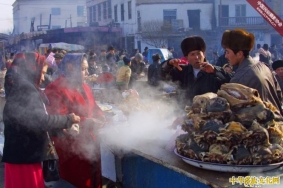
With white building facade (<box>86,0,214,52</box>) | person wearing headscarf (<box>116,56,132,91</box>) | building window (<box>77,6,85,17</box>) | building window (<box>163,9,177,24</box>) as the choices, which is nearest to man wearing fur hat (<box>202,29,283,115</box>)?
person wearing headscarf (<box>116,56,132,91</box>)

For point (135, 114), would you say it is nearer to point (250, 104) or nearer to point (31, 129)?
point (31, 129)

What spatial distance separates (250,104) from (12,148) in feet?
5.31

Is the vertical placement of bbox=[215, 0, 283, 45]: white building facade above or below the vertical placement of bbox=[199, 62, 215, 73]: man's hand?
above

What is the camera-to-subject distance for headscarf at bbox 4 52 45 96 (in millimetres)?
2533

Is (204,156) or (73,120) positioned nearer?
(204,156)

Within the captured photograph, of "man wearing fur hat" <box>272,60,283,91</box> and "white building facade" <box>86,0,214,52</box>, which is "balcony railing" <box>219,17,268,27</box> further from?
"man wearing fur hat" <box>272,60,283,91</box>

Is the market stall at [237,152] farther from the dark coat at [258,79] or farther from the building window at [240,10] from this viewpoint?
the building window at [240,10]

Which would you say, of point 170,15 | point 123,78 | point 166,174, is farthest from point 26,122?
point 170,15

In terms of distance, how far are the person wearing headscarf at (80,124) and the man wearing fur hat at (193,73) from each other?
0.82 meters

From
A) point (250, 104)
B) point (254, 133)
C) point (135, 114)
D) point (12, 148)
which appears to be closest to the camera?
point (254, 133)

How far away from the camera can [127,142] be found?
2736mm

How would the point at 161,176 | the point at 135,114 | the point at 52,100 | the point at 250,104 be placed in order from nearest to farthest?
the point at 250,104 < the point at 161,176 < the point at 52,100 < the point at 135,114

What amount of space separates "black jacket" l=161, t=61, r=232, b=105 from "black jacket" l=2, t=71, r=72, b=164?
125 cm

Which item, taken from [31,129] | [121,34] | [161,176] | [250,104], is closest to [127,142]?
[161,176]
